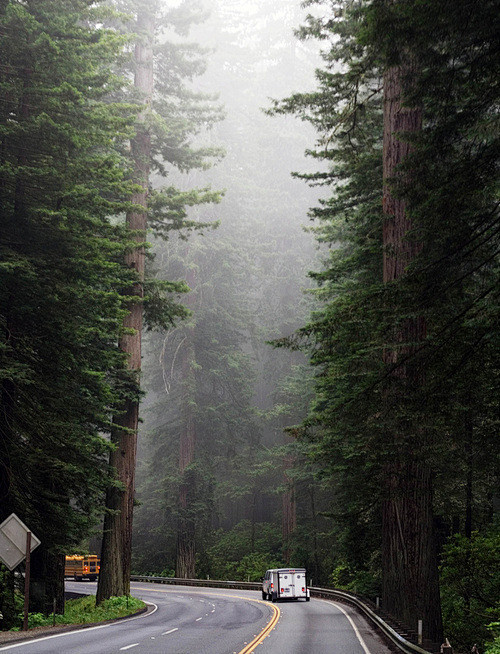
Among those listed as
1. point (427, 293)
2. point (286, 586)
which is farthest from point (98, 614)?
point (427, 293)

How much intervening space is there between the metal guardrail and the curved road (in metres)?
0.39

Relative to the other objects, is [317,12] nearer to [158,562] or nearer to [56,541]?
[158,562]

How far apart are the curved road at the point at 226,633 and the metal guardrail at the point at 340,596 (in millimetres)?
390

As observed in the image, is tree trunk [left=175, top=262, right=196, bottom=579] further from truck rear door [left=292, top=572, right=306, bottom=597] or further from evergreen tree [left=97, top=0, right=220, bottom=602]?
evergreen tree [left=97, top=0, right=220, bottom=602]

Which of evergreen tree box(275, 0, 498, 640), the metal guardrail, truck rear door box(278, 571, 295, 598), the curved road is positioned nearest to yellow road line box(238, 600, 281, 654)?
the curved road

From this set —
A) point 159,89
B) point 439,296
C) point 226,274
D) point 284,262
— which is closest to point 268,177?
point 284,262

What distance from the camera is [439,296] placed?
28.9ft

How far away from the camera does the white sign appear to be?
13.1m

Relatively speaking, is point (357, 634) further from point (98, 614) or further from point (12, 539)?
point (12, 539)

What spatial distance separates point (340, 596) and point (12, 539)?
21.8 m

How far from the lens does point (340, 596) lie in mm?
31188

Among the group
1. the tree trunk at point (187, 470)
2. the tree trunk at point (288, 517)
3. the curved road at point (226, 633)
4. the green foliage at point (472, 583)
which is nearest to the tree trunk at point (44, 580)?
the curved road at point (226, 633)

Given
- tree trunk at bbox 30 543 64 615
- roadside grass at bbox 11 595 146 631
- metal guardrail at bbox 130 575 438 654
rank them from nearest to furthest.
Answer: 1. metal guardrail at bbox 130 575 438 654
2. roadside grass at bbox 11 595 146 631
3. tree trunk at bbox 30 543 64 615

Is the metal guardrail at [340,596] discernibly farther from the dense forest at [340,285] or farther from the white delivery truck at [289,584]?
the white delivery truck at [289,584]
